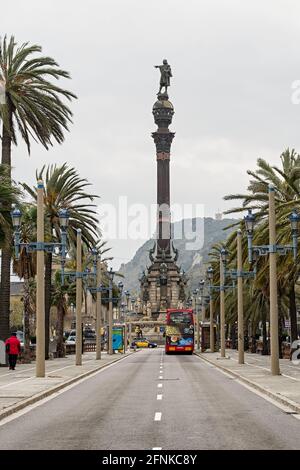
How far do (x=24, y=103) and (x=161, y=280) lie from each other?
97.8 metres

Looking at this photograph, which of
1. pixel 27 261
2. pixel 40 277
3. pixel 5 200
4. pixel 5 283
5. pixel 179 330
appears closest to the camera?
pixel 40 277

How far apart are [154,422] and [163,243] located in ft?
416

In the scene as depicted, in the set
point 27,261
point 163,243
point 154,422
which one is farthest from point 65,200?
point 163,243

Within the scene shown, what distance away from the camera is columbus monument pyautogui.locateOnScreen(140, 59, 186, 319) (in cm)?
13988

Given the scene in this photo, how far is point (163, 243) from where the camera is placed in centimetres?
14438

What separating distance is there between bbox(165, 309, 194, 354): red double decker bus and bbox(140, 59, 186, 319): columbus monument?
65.3 m

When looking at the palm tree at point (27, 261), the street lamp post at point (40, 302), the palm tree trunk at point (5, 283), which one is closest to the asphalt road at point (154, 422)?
the street lamp post at point (40, 302)

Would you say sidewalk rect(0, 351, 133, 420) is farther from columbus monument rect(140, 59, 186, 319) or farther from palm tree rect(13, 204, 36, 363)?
columbus monument rect(140, 59, 186, 319)

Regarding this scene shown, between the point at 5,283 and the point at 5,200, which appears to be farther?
the point at 5,283

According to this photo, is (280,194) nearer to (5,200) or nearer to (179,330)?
(5,200)

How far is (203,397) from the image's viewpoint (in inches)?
985

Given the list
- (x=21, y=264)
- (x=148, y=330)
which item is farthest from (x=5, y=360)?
(x=148, y=330)

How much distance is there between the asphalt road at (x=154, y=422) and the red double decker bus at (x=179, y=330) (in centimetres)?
4257
